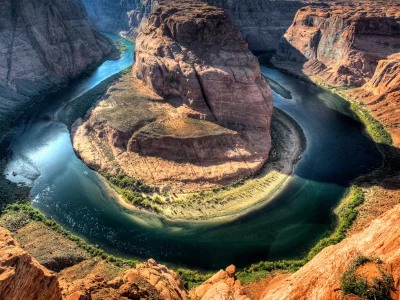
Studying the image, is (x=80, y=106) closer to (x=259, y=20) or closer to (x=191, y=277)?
(x=191, y=277)

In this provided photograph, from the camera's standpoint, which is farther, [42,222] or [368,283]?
[42,222]

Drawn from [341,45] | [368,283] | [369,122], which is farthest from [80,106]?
[341,45]

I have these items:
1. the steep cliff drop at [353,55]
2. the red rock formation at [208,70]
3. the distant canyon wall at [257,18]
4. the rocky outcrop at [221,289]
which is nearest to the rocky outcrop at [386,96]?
the steep cliff drop at [353,55]

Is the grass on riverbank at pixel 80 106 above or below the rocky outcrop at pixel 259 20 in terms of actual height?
below

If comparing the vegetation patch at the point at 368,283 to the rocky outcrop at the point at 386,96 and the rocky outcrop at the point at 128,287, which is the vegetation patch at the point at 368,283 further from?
the rocky outcrop at the point at 386,96

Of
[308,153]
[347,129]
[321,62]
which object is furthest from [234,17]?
[308,153]

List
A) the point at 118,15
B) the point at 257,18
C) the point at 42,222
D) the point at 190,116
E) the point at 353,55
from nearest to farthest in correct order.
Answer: the point at 42,222 < the point at 190,116 < the point at 353,55 < the point at 257,18 < the point at 118,15
